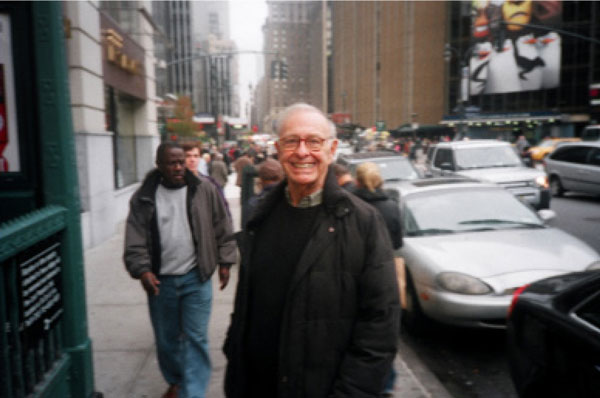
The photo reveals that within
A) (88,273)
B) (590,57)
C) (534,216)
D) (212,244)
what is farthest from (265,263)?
(590,57)

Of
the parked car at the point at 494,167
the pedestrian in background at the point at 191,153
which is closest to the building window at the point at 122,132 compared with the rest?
the pedestrian in background at the point at 191,153

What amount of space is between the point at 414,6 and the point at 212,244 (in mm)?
69962

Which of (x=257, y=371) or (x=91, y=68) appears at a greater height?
(x=91, y=68)

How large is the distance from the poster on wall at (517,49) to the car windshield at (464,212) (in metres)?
55.8

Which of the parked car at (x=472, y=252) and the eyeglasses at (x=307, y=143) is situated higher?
the eyeglasses at (x=307, y=143)

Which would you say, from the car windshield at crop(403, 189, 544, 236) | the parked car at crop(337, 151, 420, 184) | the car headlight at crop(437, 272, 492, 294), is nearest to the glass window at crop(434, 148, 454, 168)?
the parked car at crop(337, 151, 420, 184)

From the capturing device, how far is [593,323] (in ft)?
8.16

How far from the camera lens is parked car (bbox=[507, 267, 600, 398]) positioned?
2.39m

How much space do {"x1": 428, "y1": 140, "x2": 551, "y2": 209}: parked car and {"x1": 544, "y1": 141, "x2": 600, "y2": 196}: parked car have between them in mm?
3234

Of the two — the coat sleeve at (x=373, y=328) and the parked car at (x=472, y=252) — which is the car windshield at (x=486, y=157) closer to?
the parked car at (x=472, y=252)

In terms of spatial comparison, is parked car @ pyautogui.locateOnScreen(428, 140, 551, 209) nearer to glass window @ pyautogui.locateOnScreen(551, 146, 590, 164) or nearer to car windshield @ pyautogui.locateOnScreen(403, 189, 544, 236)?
glass window @ pyautogui.locateOnScreen(551, 146, 590, 164)

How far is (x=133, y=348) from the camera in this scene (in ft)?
15.9

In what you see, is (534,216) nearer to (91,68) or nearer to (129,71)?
(91,68)

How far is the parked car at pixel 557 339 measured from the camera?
239 cm
